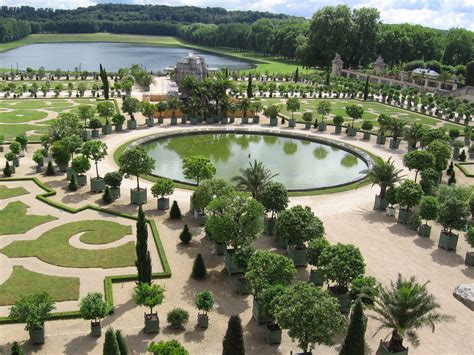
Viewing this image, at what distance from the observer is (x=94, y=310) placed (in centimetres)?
2208

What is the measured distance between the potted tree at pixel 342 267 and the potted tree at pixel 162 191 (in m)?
14.8

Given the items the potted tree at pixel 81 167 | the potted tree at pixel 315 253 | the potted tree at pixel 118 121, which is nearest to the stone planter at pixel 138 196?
the potted tree at pixel 81 167

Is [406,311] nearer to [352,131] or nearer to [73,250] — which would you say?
[73,250]

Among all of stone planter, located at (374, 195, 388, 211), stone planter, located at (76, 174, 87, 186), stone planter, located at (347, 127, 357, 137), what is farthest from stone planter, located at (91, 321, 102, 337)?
stone planter, located at (347, 127, 357, 137)

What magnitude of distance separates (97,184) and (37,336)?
1969 centimetres

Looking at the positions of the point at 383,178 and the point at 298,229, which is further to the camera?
the point at 383,178

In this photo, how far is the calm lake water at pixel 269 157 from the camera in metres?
46.5

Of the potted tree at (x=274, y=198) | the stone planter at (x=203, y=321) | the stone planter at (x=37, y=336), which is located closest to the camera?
the stone planter at (x=37, y=336)

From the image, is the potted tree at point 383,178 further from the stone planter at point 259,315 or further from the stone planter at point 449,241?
the stone planter at point 259,315

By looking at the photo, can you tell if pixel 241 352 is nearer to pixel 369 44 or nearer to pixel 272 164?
pixel 272 164

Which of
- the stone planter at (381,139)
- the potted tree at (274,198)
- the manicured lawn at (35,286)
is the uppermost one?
the potted tree at (274,198)

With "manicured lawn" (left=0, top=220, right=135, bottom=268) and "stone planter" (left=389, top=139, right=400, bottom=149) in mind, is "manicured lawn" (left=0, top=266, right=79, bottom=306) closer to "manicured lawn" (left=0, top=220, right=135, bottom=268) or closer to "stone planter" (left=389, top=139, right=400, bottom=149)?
"manicured lawn" (left=0, top=220, right=135, bottom=268)

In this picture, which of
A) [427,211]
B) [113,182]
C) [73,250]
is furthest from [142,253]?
[427,211]

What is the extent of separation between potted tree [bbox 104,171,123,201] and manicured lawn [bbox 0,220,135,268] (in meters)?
5.57
